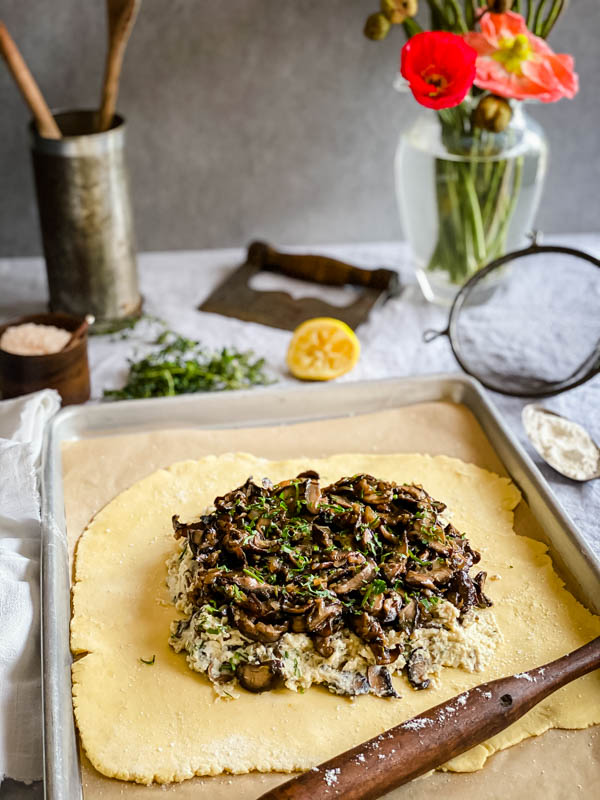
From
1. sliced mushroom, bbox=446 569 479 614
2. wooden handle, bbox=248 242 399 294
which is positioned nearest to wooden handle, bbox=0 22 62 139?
wooden handle, bbox=248 242 399 294

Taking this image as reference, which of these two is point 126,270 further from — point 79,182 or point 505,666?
point 505,666

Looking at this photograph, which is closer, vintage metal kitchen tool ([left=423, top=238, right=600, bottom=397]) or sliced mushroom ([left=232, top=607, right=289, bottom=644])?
sliced mushroom ([left=232, top=607, right=289, bottom=644])

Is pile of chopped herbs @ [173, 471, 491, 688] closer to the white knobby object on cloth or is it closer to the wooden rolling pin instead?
the wooden rolling pin

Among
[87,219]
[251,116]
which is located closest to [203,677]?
[87,219]

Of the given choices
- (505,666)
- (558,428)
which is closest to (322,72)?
(558,428)

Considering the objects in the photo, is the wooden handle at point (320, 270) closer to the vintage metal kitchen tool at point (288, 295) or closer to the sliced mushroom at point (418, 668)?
the vintage metal kitchen tool at point (288, 295)

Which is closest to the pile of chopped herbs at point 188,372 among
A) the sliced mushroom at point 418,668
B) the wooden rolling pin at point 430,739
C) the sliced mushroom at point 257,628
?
the sliced mushroom at point 257,628

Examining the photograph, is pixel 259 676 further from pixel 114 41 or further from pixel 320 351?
pixel 114 41
